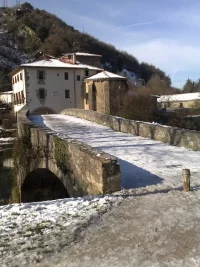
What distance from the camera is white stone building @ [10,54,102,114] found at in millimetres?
46781

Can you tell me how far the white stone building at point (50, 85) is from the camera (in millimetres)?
46781

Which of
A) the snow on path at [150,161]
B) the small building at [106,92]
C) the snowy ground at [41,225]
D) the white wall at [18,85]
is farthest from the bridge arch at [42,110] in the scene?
the snowy ground at [41,225]

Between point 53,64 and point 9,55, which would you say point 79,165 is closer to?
point 53,64

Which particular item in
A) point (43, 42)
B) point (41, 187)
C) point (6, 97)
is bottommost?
point (41, 187)

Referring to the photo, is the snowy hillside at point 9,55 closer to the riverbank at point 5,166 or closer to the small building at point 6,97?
the small building at point 6,97

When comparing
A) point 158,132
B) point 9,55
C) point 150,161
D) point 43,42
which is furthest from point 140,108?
point 43,42

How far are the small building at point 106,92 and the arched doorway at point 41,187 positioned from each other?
22.4 m

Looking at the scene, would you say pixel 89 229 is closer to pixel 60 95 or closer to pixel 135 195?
pixel 135 195

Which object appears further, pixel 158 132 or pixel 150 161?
pixel 158 132

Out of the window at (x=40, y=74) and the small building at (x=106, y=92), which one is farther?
the window at (x=40, y=74)

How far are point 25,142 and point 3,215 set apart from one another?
29.3 feet

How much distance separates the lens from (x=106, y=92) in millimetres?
41125

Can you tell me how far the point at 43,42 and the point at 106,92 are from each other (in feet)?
175

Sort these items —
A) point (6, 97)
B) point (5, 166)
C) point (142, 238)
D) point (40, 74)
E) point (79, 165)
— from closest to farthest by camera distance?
point (142, 238), point (79, 165), point (5, 166), point (40, 74), point (6, 97)
